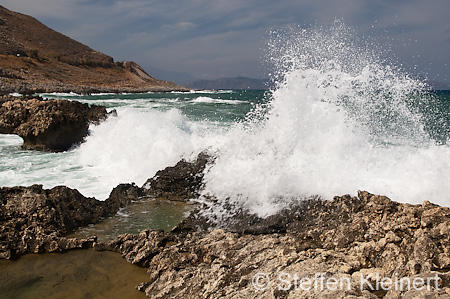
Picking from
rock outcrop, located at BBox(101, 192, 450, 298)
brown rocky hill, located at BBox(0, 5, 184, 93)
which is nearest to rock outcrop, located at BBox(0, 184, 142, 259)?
rock outcrop, located at BBox(101, 192, 450, 298)

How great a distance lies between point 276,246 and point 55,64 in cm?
6926

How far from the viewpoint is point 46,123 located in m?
9.89

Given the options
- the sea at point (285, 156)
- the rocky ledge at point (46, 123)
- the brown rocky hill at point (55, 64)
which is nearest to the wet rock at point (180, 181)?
the sea at point (285, 156)

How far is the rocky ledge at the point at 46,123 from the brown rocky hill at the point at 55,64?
27.1m

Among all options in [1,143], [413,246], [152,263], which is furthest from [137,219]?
[1,143]

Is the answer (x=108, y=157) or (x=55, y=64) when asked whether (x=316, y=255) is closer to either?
(x=108, y=157)

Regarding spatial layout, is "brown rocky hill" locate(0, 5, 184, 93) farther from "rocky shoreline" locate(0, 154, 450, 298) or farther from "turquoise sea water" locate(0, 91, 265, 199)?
"rocky shoreline" locate(0, 154, 450, 298)

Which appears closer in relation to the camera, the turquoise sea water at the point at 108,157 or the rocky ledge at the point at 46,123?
the turquoise sea water at the point at 108,157

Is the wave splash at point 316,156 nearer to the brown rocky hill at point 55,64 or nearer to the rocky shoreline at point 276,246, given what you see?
the rocky shoreline at point 276,246

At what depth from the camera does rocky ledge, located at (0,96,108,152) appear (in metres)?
9.95

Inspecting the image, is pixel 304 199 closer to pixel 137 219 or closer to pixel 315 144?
pixel 315 144

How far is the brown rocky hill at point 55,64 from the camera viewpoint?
48688mm

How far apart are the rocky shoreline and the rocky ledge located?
5.62 m

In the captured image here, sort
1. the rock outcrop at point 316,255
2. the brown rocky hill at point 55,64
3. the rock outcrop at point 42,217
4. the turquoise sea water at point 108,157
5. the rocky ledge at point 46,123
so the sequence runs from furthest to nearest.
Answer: the brown rocky hill at point 55,64 < the rocky ledge at point 46,123 < the turquoise sea water at point 108,157 < the rock outcrop at point 42,217 < the rock outcrop at point 316,255
